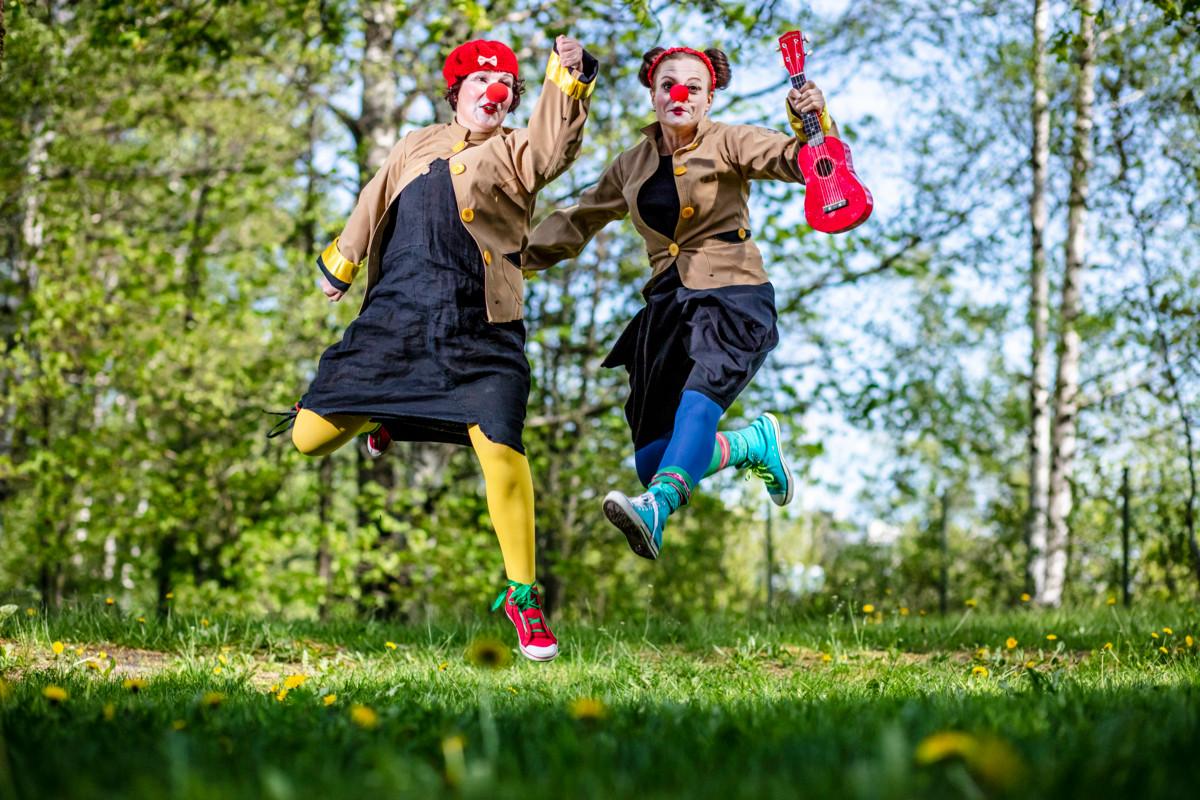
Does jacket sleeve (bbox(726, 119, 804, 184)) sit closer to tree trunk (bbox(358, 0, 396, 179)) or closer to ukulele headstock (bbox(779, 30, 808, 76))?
ukulele headstock (bbox(779, 30, 808, 76))

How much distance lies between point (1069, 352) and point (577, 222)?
8018 mm

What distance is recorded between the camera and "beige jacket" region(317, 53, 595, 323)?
13.8ft

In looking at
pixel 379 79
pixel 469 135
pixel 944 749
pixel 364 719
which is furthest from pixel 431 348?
pixel 379 79

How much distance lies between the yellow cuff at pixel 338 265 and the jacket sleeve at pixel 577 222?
26.7 inches

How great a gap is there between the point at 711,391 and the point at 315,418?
1438 millimetres

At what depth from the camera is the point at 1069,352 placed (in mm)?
11383

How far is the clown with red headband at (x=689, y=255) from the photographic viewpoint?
434cm

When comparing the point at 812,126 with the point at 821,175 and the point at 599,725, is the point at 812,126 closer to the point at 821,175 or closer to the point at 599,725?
the point at 821,175

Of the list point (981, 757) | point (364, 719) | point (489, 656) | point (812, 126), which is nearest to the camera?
point (981, 757)

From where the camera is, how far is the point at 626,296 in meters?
10.9

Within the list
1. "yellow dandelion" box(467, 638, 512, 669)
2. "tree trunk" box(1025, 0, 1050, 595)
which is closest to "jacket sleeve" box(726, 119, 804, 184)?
"yellow dandelion" box(467, 638, 512, 669)

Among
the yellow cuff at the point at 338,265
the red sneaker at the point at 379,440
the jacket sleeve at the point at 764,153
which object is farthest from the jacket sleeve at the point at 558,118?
the red sneaker at the point at 379,440

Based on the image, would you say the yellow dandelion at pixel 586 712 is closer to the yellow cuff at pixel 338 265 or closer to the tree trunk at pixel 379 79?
the yellow cuff at pixel 338 265

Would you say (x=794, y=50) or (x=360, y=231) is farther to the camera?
(x=360, y=231)
